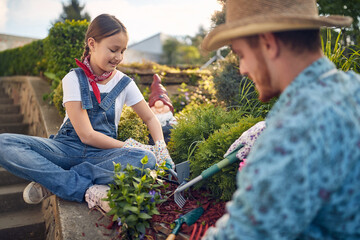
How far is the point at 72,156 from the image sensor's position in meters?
2.61

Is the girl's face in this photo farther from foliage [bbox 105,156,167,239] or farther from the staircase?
the staircase

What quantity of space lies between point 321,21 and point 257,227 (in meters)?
0.71

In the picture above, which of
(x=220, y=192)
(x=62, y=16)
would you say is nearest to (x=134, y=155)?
(x=220, y=192)

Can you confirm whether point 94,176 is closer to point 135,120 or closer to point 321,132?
point 135,120

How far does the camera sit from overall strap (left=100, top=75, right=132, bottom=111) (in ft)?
8.84

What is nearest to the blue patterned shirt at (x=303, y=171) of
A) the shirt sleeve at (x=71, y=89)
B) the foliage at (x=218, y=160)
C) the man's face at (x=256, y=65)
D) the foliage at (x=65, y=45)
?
the man's face at (x=256, y=65)

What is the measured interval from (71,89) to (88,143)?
47 centimetres

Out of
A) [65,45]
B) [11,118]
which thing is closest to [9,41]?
[11,118]

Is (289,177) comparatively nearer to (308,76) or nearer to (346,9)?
(308,76)

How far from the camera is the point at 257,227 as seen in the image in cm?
89

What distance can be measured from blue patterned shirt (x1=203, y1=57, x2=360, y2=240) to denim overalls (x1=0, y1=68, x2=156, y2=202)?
1.64 m

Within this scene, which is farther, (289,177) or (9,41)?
(9,41)

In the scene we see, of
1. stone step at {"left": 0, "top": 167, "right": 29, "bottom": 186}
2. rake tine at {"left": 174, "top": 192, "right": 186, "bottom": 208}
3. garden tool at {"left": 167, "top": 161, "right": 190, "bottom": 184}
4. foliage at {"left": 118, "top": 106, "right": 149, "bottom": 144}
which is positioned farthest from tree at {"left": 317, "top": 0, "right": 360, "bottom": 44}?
stone step at {"left": 0, "top": 167, "right": 29, "bottom": 186}

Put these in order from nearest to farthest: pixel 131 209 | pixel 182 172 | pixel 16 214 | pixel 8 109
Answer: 1. pixel 131 209
2. pixel 182 172
3. pixel 16 214
4. pixel 8 109
